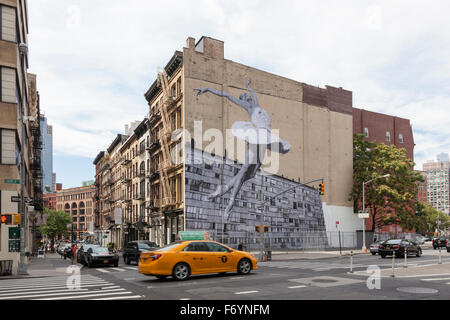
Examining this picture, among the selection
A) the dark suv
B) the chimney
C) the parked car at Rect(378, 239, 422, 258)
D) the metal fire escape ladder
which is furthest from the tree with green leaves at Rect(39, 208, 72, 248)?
the parked car at Rect(378, 239, 422, 258)

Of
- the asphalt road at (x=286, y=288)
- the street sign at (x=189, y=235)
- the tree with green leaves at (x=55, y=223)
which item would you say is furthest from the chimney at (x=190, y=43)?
the tree with green leaves at (x=55, y=223)

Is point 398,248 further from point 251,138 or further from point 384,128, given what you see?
point 384,128

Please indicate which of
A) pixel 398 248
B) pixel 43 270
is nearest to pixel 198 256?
pixel 43 270

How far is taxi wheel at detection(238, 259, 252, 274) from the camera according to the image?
18939mm

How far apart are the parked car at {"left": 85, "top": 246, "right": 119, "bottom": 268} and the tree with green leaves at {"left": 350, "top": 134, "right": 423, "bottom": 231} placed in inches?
1425

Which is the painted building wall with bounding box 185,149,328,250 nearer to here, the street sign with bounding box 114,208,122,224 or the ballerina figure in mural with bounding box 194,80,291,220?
the ballerina figure in mural with bounding box 194,80,291,220

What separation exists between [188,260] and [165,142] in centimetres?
3279

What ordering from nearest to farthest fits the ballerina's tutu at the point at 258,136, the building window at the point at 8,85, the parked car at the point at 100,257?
the building window at the point at 8,85
the parked car at the point at 100,257
the ballerina's tutu at the point at 258,136

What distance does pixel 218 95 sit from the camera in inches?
1829

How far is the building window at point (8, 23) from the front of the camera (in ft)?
96.3

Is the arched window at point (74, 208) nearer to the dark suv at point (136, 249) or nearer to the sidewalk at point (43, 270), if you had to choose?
the sidewalk at point (43, 270)

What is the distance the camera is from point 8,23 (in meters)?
29.5

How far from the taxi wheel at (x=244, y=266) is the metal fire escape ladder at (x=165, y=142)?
1120 inches
